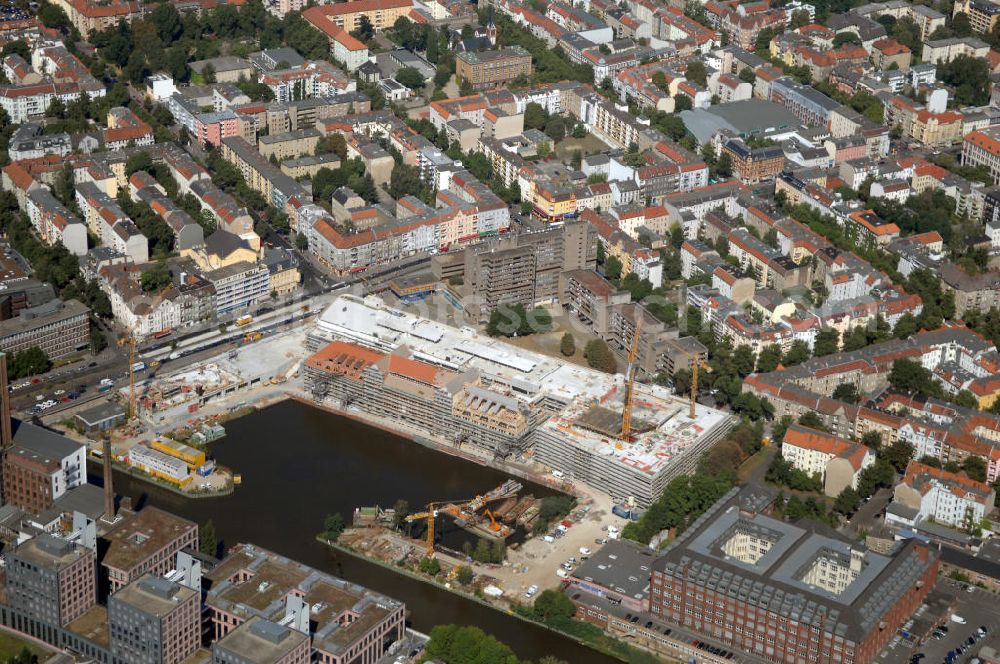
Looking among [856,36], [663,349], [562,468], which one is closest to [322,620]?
[562,468]

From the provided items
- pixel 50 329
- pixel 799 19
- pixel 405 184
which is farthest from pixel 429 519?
pixel 799 19

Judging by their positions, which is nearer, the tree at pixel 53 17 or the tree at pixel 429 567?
the tree at pixel 429 567

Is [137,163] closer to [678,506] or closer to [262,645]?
[678,506]

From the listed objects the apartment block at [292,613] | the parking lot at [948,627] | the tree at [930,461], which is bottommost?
the parking lot at [948,627]

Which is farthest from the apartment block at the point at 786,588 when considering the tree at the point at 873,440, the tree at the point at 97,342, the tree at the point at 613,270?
the tree at the point at 97,342

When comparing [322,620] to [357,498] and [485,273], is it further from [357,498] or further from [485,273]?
[485,273]

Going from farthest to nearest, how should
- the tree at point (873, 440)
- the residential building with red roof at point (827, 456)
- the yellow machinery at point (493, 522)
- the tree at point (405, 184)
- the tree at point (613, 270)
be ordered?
1. the tree at point (405, 184)
2. the tree at point (613, 270)
3. the tree at point (873, 440)
4. the residential building with red roof at point (827, 456)
5. the yellow machinery at point (493, 522)

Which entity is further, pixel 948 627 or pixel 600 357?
pixel 600 357

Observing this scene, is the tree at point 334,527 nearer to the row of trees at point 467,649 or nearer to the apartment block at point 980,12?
the row of trees at point 467,649

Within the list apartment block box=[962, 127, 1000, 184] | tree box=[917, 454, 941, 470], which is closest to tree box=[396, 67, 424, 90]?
apartment block box=[962, 127, 1000, 184]
